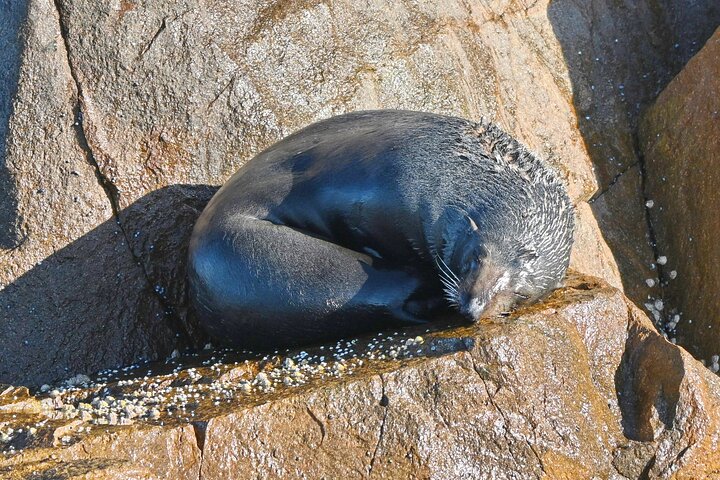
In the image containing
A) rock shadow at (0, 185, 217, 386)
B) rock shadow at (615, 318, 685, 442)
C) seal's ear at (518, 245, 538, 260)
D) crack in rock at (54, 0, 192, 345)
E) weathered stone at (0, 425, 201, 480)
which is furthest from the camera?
crack in rock at (54, 0, 192, 345)

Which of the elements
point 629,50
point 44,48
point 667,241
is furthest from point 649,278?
point 44,48

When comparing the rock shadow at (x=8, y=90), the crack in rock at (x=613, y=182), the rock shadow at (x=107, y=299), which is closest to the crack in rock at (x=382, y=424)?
the rock shadow at (x=107, y=299)

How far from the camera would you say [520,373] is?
5.16m

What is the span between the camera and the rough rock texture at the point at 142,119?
684 cm

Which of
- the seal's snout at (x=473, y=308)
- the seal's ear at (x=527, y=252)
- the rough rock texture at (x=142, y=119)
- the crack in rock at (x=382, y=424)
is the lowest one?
the crack in rock at (x=382, y=424)

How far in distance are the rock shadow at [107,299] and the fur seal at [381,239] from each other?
0.72m

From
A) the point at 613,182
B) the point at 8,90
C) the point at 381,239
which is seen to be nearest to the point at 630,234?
the point at 613,182

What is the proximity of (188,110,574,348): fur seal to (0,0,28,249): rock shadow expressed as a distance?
4.53 ft

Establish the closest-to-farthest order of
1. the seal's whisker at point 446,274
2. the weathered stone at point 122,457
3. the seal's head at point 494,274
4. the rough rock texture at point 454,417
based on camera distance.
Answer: the weathered stone at point 122,457
the rough rock texture at point 454,417
the seal's head at point 494,274
the seal's whisker at point 446,274

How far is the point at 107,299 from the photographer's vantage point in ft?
22.6

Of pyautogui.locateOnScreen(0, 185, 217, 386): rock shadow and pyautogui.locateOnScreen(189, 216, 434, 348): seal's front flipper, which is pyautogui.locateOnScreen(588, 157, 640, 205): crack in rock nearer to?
pyautogui.locateOnScreen(189, 216, 434, 348): seal's front flipper

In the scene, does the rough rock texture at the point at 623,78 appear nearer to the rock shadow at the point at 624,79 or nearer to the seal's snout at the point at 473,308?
the rock shadow at the point at 624,79

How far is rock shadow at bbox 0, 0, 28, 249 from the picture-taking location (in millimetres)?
6855

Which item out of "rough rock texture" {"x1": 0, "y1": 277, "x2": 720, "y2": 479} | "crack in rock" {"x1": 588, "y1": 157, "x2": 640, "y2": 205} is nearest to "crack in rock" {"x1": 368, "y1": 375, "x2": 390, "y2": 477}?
"rough rock texture" {"x1": 0, "y1": 277, "x2": 720, "y2": 479}
